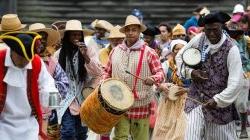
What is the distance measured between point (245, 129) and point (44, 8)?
986 cm

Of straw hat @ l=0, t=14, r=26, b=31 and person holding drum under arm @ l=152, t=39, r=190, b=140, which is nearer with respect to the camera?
straw hat @ l=0, t=14, r=26, b=31

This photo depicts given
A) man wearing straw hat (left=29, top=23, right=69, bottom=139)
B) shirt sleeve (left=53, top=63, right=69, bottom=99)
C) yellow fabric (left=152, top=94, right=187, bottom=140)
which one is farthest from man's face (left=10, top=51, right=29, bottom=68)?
yellow fabric (left=152, top=94, right=187, bottom=140)

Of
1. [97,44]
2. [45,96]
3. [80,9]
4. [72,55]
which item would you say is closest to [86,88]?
[72,55]

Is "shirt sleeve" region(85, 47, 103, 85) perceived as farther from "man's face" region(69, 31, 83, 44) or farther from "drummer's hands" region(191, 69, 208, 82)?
"drummer's hands" region(191, 69, 208, 82)

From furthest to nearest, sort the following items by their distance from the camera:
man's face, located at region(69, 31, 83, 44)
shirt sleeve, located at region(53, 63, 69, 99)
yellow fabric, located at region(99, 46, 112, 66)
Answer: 1. yellow fabric, located at region(99, 46, 112, 66)
2. man's face, located at region(69, 31, 83, 44)
3. shirt sleeve, located at region(53, 63, 69, 99)

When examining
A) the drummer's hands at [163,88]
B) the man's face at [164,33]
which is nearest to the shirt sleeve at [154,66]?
the drummer's hands at [163,88]

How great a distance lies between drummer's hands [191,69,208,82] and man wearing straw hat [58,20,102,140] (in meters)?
1.80

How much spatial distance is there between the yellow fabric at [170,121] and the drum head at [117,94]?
5.85ft

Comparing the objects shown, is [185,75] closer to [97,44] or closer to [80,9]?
[97,44]

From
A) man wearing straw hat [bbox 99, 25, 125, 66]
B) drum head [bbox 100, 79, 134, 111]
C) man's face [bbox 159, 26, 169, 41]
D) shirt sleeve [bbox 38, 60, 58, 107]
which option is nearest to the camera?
shirt sleeve [bbox 38, 60, 58, 107]

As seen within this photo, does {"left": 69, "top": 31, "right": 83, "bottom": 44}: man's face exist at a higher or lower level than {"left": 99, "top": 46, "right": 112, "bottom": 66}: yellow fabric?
higher

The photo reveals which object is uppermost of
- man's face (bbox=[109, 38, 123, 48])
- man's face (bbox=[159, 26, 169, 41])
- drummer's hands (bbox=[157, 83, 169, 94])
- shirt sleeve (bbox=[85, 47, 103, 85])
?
shirt sleeve (bbox=[85, 47, 103, 85])

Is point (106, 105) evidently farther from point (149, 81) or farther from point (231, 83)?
point (231, 83)

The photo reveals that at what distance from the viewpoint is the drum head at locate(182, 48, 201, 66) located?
8.64 metres
